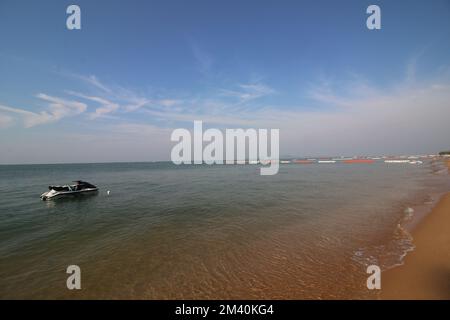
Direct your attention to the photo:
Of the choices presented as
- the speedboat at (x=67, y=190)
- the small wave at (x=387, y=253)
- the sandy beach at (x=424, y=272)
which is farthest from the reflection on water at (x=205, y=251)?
the speedboat at (x=67, y=190)

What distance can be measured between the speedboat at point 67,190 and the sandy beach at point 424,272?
96.4 feet

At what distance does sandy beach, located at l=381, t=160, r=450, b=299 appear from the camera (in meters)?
4.98

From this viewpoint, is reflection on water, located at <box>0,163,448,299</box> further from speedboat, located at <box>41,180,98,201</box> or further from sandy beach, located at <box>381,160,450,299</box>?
speedboat, located at <box>41,180,98,201</box>

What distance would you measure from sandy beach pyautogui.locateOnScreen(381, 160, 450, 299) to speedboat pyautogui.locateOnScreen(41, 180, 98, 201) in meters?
29.4

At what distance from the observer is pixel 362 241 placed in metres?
8.25

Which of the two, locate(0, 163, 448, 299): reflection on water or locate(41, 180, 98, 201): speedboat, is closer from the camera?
locate(0, 163, 448, 299): reflection on water


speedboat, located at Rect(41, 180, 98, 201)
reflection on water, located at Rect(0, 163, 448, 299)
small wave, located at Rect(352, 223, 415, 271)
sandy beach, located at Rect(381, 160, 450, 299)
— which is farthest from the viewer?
speedboat, located at Rect(41, 180, 98, 201)

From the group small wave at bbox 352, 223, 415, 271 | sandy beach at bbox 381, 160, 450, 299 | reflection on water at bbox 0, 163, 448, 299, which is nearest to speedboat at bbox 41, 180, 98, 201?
reflection on water at bbox 0, 163, 448, 299

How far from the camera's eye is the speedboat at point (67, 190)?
69.6 ft

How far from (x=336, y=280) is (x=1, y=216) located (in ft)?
74.5

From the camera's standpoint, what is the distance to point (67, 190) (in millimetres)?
22875

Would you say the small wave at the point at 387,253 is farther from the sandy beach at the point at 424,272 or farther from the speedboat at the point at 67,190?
the speedboat at the point at 67,190
